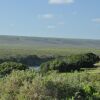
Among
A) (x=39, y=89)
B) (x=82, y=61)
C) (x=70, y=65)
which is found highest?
(x=39, y=89)

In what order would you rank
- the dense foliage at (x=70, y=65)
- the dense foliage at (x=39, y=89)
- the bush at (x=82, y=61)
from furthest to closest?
1. the bush at (x=82, y=61)
2. the dense foliage at (x=70, y=65)
3. the dense foliage at (x=39, y=89)

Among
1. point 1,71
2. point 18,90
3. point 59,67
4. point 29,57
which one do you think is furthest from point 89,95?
point 29,57

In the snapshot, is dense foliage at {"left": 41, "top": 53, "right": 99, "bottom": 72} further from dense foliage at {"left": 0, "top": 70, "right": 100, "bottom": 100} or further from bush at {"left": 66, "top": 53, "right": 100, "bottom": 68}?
dense foliage at {"left": 0, "top": 70, "right": 100, "bottom": 100}

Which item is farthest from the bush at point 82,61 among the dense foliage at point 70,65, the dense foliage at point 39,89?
the dense foliage at point 39,89

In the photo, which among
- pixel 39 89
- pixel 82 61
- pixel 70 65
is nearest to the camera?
pixel 39 89

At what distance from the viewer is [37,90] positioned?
535 inches

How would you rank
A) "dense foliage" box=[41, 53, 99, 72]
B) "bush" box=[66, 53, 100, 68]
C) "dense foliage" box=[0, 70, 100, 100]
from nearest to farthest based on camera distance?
"dense foliage" box=[0, 70, 100, 100] < "dense foliage" box=[41, 53, 99, 72] < "bush" box=[66, 53, 100, 68]

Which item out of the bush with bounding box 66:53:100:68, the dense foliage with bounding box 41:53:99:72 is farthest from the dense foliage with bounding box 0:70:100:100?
the bush with bounding box 66:53:100:68

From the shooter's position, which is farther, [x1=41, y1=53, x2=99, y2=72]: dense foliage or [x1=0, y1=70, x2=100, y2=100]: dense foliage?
[x1=41, y1=53, x2=99, y2=72]: dense foliage

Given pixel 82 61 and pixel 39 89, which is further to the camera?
pixel 82 61

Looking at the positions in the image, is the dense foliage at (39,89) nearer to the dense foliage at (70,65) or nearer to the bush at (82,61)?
the dense foliage at (70,65)

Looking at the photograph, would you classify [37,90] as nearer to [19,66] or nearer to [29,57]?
[19,66]

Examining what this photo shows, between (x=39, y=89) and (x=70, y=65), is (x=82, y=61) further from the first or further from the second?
(x=39, y=89)

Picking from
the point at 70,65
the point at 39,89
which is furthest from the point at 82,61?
the point at 39,89
